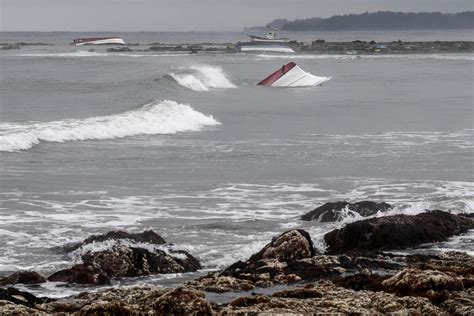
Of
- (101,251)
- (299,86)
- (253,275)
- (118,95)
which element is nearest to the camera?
(253,275)

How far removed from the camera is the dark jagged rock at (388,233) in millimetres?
14930

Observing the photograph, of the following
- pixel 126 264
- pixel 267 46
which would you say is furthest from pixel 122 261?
pixel 267 46

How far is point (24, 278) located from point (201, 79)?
51899 mm

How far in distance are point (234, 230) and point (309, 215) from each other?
1.89m

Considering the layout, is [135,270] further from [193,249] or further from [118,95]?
[118,95]

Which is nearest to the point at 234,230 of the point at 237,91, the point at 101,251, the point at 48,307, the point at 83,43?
the point at 101,251

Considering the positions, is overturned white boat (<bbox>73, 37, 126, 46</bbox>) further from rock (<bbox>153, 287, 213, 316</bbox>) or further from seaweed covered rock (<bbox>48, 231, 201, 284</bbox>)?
rock (<bbox>153, 287, 213, 316</bbox>)

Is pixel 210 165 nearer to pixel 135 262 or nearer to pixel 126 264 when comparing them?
pixel 135 262

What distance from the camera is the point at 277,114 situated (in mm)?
40906

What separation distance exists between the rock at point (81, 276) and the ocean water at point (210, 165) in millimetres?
247

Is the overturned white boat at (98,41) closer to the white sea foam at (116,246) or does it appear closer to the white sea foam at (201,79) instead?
the white sea foam at (201,79)

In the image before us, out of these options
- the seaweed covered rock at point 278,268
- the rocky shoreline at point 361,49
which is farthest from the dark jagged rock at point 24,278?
the rocky shoreline at point 361,49

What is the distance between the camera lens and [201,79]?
210ft

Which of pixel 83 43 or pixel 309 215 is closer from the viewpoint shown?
pixel 309 215
